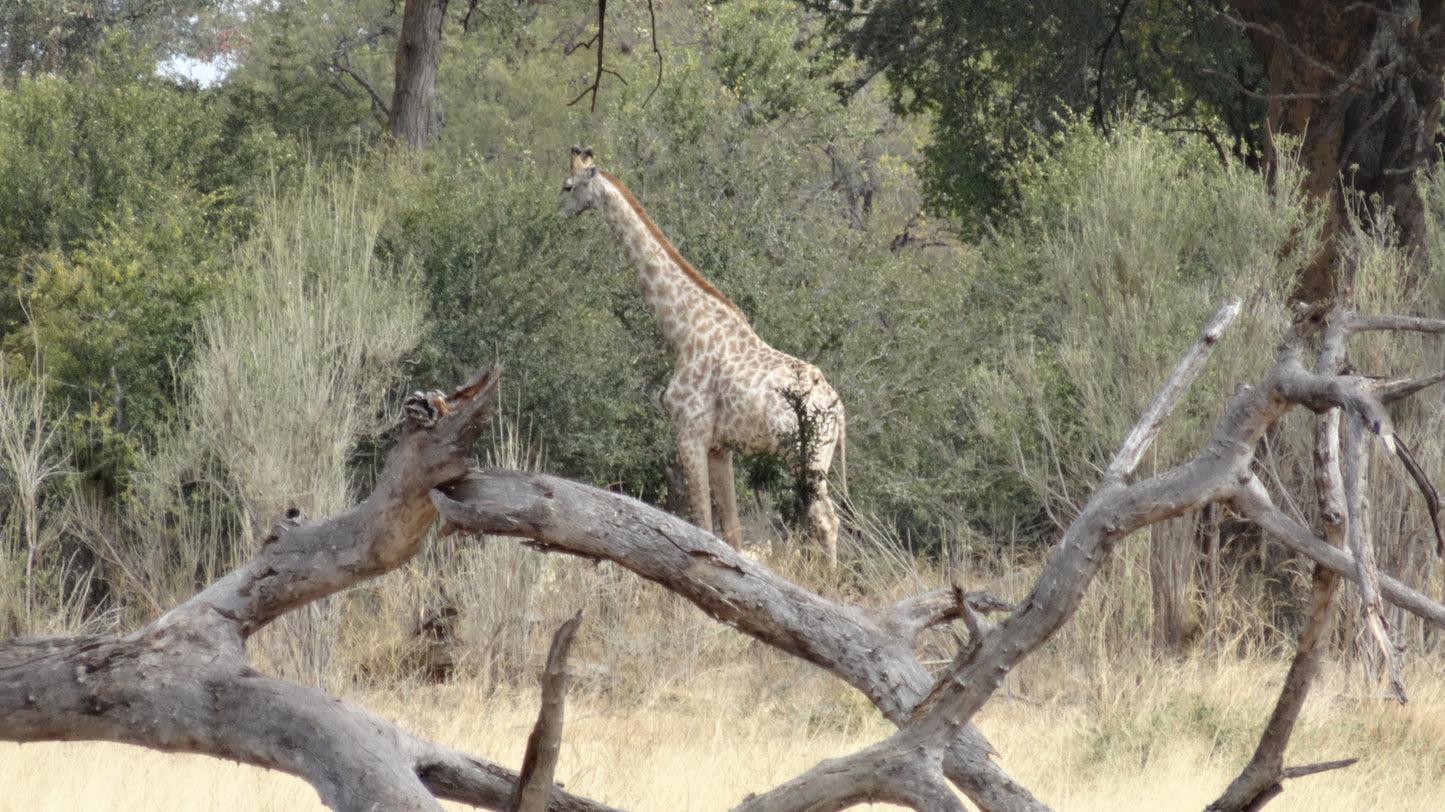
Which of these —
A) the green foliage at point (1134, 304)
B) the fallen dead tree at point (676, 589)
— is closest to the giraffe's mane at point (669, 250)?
the green foliage at point (1134, 304)

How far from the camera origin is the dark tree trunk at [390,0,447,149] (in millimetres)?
13492

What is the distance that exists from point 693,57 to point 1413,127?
4.82 m

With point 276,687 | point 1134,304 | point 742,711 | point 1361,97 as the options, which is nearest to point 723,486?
point 742,711

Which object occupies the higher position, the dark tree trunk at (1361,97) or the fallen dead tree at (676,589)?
the dark tree trunk at (1361,97)

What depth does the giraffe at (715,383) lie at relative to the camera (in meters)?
7.57

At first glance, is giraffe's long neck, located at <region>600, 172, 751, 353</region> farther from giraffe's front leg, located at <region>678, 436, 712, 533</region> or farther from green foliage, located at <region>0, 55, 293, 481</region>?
green foliage, located at <region>0, 55, 293, 481</region>

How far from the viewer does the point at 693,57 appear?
10.5 meters

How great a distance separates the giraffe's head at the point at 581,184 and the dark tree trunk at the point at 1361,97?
405 centimetres

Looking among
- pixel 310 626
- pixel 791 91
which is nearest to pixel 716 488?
pixel 310 626

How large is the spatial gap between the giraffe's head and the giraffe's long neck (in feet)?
0.20

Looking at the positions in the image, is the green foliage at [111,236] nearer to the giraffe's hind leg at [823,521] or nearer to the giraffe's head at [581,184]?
the giraffe's head at [581,184]

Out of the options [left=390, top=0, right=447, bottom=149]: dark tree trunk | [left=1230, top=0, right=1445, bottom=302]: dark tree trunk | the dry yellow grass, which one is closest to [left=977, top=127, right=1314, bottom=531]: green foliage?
[left=1230, top=0, right=1445, bottom=302]: dark tree trunk

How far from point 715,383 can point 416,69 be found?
7.11m

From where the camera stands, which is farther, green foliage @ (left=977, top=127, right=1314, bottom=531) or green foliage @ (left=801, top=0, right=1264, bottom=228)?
green foliage @ (left=801, top=0, right=1264, bottom=228)
